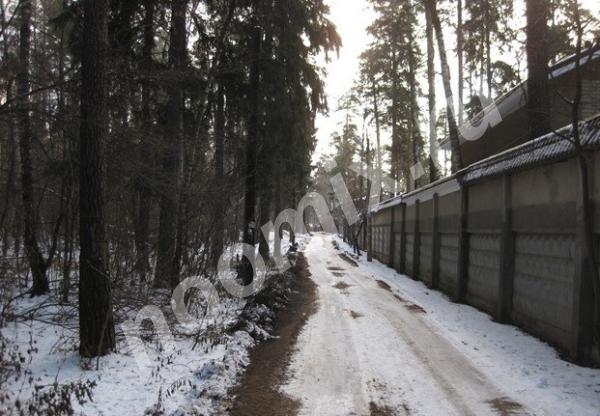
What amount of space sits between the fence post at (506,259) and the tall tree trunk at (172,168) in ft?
21.0

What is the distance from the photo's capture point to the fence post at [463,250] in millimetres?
12109

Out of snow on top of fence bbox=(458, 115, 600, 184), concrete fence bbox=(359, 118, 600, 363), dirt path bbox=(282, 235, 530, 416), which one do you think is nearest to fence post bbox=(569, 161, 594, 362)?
concrete fence bbox=(359, 118, 600, 363)

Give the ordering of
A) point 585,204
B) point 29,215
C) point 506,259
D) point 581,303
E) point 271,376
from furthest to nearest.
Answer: point 29,215 → point 506,259 → point 581,303 → point 585,204 → point 271,376

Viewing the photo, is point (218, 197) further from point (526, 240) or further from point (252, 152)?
point (526, 240)

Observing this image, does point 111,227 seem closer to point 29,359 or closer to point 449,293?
point 29,359

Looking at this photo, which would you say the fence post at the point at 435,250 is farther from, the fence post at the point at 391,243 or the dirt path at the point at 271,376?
the fence post at the point at 391,243

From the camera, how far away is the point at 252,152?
13.8 meters

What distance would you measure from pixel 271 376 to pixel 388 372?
5.10ft

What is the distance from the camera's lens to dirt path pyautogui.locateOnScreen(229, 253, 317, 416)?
201 inches

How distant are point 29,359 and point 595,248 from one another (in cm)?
745

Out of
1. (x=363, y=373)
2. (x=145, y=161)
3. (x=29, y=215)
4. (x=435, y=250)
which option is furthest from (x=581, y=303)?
(x=29, y=215)

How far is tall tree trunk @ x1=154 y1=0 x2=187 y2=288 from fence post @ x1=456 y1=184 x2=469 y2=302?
7.02 metres

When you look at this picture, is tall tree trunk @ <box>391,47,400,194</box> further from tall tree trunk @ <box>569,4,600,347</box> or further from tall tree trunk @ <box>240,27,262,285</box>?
tall tree trunk @ <box>569,4,600,347</box>

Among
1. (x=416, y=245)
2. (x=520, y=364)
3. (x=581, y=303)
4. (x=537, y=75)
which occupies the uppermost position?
(x=537, y=75)
